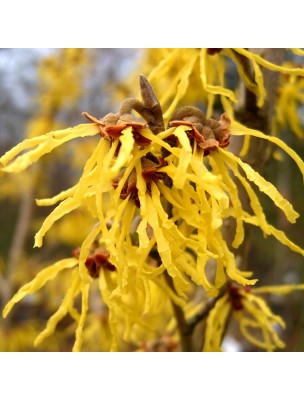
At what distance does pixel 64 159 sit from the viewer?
14.3ft

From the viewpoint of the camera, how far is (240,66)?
0.99 meters

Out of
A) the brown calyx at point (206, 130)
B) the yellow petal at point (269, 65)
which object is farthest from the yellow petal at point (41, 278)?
the yellow petal at point (269, 65)

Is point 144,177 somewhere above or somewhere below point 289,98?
below

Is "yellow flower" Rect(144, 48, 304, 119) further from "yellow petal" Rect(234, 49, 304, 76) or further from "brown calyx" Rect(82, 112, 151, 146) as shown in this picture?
"brown calyx" Rect(82, 112, 151, 146)

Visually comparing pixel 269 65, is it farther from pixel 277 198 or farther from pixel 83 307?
pixel 83 307

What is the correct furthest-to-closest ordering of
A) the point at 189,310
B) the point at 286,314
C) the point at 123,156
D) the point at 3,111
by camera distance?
the point at 3,111 → the point at 286,314 → the point at 189,310 → the point at 123,156

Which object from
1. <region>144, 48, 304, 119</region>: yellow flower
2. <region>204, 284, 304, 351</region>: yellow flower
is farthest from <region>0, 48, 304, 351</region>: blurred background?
<region>144, 48, 304, 119</region>: yellow flower

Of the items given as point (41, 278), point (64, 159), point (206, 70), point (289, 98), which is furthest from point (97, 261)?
point (64, 159)

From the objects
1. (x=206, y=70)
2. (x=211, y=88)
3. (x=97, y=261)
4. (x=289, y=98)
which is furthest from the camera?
(x=289, y=98)

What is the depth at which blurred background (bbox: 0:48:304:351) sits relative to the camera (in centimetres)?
308
